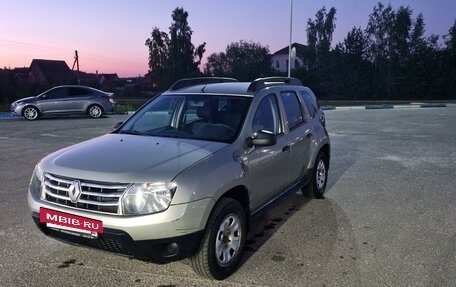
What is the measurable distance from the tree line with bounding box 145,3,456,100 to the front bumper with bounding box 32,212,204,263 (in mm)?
50956

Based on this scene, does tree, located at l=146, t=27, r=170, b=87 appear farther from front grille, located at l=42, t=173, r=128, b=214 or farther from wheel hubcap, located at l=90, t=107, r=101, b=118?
front grille, located at l=42, t=173, r=128, b=214

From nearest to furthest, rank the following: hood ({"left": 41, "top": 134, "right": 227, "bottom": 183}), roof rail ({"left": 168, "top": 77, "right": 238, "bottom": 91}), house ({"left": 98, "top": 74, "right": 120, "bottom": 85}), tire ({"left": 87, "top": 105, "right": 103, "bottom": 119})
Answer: hood ({"left": 41, "top": 134, "right": 227, "bottom": 183})
roof rail ({"left": 168, "top": 77, "right": 238, "bottom": 91})
tire ({"left": 87, "top": 105, "right": 103, "bottom": 119})
house ({"left": 98, "top": 74, "right": 120, "bottom": 85})

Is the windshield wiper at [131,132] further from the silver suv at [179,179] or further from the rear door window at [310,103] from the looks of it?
the rear door window at [310,103]

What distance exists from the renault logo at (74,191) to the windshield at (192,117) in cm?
120

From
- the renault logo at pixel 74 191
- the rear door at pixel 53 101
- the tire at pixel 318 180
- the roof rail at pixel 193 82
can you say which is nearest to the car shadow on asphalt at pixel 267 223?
the tire at pixel 318 180

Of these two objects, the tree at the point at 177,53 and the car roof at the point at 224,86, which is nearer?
the car roof at the point at 224,86

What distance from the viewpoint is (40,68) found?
7425cm

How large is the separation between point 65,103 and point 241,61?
52673 mm

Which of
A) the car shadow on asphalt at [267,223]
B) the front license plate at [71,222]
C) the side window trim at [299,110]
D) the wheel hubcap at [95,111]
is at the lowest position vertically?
the car shadow on asphalt at [267,223]

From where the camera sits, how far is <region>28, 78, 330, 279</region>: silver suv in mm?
3205

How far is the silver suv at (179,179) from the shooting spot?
3205 mm

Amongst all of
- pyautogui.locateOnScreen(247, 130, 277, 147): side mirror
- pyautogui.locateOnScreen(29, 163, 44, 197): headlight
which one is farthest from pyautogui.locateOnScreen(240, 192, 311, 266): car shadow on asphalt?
pyautogui.locateOnScreen(29, 163, 44, 197): headlight

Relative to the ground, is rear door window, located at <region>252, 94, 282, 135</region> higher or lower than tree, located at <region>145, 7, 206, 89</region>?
lower

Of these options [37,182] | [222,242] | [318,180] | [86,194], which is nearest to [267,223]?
[318,180]
